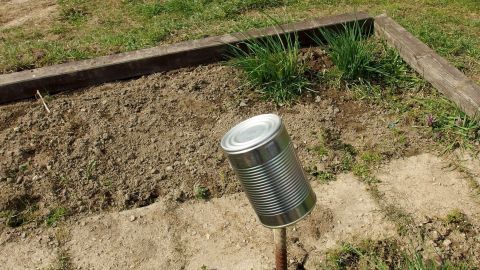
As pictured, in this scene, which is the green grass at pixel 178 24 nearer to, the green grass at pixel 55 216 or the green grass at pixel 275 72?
the green grass at pixel 275 72

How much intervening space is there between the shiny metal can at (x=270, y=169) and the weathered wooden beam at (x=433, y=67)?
1.79m

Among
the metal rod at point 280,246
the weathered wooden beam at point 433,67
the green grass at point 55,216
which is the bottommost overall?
the green grass at point 55,216

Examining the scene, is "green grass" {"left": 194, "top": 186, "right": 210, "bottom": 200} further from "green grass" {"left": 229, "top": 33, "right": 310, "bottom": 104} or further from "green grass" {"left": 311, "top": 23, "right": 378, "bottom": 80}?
"green grass" {"left": 311, "top": 23, "right": 378, "bottom": 80}

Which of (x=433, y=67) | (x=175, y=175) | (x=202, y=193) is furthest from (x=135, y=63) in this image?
(x=433, y=67)

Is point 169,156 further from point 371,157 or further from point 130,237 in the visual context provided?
point 371,157

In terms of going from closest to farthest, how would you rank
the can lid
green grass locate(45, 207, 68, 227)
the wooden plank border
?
the can lid → green grass locate(45, 207, 68, 227) → the wooden plank border

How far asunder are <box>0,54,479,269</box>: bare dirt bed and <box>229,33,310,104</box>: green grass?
3.2 inches

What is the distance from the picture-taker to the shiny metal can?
67.1 inches

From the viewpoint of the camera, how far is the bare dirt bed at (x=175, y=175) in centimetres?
264

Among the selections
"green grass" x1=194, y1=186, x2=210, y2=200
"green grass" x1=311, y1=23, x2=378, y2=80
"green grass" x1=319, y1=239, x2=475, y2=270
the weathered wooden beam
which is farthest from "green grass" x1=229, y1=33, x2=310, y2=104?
"green grass" x1=319, y1=239, x2=475, y2=270

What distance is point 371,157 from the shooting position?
3.07 metres

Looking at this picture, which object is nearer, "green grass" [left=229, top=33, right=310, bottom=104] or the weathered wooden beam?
the weathered wooden beam

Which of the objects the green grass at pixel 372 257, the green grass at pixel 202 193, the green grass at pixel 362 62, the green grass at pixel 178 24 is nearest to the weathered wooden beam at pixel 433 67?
the green grass at pixel 362 62

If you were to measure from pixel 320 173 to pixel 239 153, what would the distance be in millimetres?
1355
